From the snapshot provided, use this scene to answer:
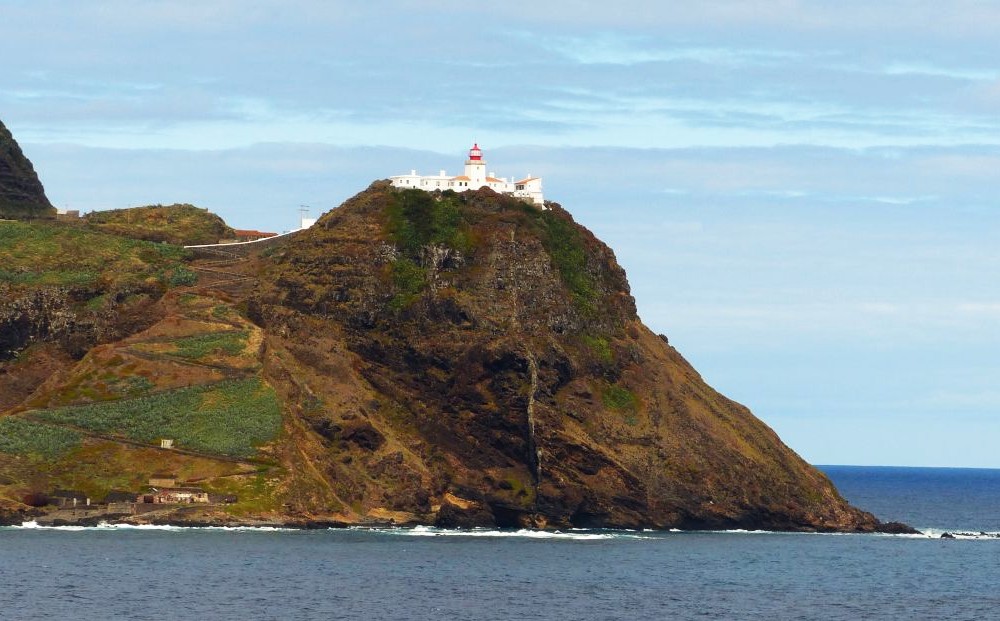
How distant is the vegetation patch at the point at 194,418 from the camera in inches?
6152

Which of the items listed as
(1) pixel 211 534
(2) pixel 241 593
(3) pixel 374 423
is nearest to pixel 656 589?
(2) pixel 241 593

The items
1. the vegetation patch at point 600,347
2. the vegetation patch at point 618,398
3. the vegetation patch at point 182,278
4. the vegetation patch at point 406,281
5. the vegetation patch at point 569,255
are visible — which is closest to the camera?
the vegetation patch at point 618,398

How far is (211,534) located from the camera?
143 m

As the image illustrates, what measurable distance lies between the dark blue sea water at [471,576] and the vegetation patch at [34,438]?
1164 cm

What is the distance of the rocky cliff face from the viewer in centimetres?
16388

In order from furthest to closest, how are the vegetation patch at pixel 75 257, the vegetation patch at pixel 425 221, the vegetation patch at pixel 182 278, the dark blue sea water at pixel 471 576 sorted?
the vegetation patch at pixel 182 278
the vegetation patch at pixel 75 257
the vegetation patch at pixel 425 221
the dark blue sea water at pixel 471 576

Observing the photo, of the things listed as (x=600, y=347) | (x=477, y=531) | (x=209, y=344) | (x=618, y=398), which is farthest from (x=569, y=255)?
(x=209, y=344)

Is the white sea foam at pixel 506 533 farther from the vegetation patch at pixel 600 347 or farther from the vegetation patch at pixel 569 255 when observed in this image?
the vegetation patch at pixel 569 255

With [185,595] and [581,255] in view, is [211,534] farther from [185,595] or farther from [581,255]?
[581,255]

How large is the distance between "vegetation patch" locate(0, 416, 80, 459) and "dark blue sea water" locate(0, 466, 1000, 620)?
38.2 ft

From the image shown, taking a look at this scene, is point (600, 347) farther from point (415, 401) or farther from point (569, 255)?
point (415, 401)

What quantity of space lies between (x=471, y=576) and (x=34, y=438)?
171 ft

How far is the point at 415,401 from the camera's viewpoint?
17125 cm

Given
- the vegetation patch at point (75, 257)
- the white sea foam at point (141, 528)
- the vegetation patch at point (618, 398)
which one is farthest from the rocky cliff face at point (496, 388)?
the vegetation patch at point (75, 257)
